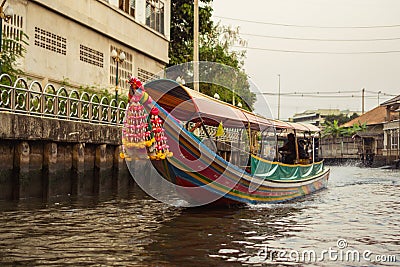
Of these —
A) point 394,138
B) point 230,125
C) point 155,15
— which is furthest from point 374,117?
point 230,125

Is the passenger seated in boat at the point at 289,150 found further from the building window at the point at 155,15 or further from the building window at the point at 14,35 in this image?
the building window at the point at 155,15

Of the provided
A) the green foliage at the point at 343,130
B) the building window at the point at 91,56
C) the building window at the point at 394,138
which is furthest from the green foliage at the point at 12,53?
the green foliage at the point at 343,130

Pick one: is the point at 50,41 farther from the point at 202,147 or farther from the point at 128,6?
the point at 202,147

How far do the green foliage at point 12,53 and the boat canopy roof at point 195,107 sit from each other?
4.62 m

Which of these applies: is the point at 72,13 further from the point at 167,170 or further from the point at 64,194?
the point at 167,170

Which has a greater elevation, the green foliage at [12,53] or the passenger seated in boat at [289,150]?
the green foliage at [12,53]

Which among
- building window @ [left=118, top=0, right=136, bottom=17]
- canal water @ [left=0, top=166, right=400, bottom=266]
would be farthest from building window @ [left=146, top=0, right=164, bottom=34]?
canal water @ [left=0, top=166, right=400, bottom=266]

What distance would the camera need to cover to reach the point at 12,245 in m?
8.75

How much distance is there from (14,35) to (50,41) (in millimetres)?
2271

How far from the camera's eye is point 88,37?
23.0m

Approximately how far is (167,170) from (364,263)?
20.0 ft

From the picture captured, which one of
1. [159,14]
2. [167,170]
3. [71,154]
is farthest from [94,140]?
[159,14]

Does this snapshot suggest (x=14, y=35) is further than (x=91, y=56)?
No

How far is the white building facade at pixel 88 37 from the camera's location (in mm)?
19531
